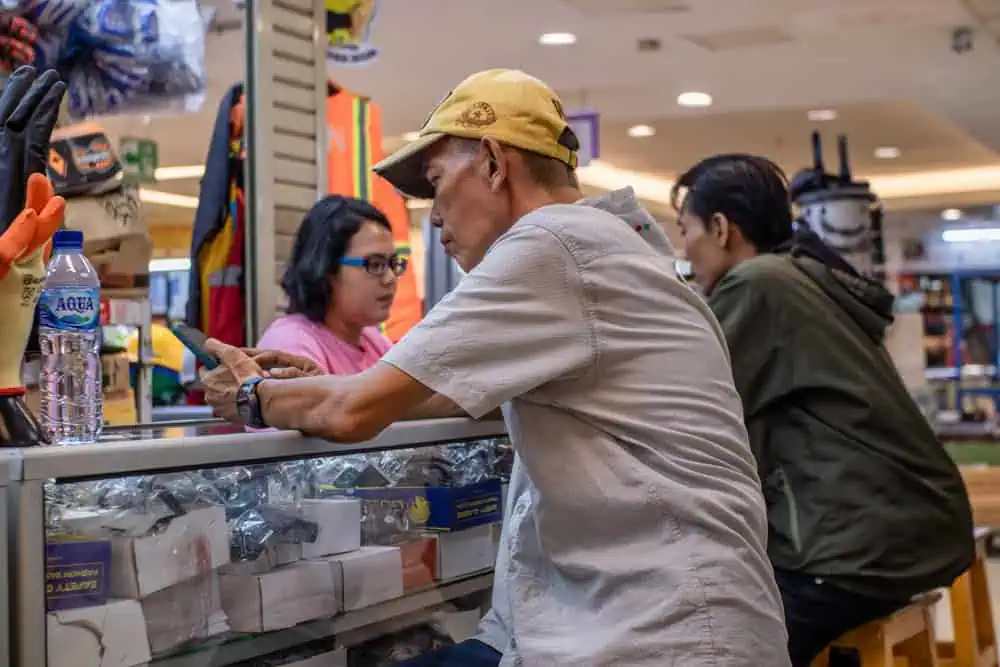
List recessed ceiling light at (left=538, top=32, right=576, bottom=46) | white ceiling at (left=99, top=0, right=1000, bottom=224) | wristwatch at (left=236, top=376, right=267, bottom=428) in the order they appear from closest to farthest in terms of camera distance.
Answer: wristwatch at (left=236, top=376, right=267, bottom=428), white ceiling at (left=99, top=0, right=1000, bottom=224), recessed ceiling light at (left=538, top=32, right=576, bottom=46)

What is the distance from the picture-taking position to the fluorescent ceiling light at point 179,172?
11.9 m

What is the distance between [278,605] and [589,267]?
69 cm

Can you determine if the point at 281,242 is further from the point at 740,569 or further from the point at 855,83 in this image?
the point at 855,83

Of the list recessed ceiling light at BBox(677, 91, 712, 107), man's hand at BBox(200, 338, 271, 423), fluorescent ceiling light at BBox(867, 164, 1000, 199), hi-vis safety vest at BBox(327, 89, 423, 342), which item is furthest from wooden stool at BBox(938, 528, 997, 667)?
fluorescent ceiling light at BBox(867, 164, 1000, 199)

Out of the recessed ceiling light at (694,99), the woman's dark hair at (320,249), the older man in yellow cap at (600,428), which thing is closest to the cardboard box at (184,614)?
the older man in yellow cap at (600,428)

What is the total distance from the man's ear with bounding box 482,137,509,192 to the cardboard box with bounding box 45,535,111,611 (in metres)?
0.72

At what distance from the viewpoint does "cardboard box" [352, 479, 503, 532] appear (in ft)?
6.89

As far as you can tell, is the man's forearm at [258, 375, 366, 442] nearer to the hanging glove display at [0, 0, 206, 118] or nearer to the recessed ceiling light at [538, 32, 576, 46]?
the hanging glove display at [0, 0, 206, 118]

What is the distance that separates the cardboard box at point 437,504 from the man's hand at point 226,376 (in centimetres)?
32

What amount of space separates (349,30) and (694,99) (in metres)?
5.52

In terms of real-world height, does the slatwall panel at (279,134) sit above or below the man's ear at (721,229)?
above

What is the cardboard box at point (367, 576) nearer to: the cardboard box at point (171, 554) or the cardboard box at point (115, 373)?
the cardboard box at point (171, 554)

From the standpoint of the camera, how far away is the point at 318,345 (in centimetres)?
307

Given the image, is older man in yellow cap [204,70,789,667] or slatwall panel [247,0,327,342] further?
slatwall panel [247,0,327,342]
